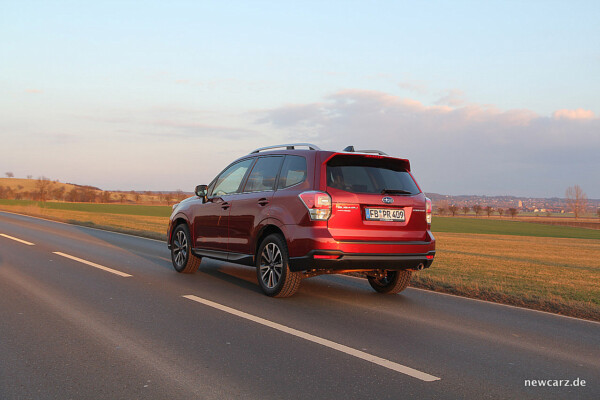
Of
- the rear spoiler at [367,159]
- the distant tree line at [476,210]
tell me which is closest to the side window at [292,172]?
the rear spoiler at [367,159]

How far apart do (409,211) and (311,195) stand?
1.40 m

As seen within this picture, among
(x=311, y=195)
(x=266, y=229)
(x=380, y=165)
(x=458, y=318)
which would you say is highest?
(x=380, y=165)

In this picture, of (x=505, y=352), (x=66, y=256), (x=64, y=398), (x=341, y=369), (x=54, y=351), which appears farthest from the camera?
(x=66, y=256)

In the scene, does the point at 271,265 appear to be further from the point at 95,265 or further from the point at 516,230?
the point at 516,230

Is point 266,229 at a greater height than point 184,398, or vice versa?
point 266,229

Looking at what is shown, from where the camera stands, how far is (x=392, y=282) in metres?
7.79

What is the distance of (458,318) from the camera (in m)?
6.27

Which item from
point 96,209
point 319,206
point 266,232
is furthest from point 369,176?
point 96,209

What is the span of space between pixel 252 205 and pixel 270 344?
3034 millimetres

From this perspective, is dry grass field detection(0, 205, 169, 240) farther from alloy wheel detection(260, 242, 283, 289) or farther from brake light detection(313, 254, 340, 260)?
brake light detection(313, 254, 340, 260)

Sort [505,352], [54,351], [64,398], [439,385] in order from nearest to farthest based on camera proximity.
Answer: [64,398], [439,385], [54,351], [505,352]

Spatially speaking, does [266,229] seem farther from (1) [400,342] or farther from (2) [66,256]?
(2) [66,256]

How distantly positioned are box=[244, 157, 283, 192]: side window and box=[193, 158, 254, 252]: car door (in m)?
0.28

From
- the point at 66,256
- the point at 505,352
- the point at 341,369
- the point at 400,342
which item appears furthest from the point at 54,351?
the point at 66,256
